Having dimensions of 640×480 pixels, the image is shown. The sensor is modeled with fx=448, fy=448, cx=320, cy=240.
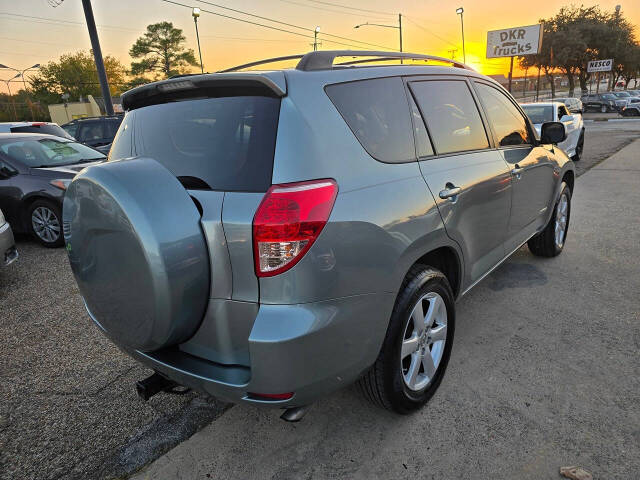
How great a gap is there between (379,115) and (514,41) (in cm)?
4461

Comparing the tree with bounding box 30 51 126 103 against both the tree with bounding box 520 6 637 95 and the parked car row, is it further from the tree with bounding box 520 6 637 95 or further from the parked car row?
the parked car row

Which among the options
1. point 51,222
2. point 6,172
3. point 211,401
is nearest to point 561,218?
point 211,401

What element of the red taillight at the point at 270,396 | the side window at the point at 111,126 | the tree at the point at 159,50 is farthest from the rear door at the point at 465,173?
the tree at the point at 159,50

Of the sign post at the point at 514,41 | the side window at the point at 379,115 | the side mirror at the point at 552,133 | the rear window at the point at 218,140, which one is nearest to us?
the rear window at the point at 218,140

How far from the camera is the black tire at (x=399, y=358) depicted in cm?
211

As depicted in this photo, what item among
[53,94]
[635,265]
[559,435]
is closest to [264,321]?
[559,435]

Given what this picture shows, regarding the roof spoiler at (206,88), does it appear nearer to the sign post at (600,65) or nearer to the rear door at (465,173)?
the rear door at (465,173)

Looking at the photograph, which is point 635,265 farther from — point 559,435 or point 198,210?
point 198,210

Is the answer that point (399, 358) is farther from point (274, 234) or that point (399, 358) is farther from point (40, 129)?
point (40, 129)

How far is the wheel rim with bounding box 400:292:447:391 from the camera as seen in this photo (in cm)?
228

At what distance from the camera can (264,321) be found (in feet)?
5.53

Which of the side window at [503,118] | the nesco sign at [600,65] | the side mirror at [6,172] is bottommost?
the side mirror at [6,172]

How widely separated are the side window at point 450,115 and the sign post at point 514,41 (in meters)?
38.9

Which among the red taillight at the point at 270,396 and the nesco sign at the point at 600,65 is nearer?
the red taillight at the point at 270,396
